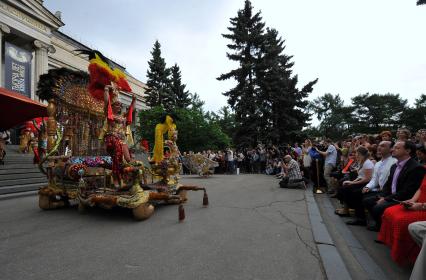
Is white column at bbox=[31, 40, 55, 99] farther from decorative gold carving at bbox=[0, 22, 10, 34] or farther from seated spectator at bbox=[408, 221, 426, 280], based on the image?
seated spectator at bbox=[408, 221, 426, 280]

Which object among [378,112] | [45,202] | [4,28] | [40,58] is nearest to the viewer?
[45,202]

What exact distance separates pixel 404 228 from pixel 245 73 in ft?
84.7

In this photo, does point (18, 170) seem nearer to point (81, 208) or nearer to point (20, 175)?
point (20, 175)

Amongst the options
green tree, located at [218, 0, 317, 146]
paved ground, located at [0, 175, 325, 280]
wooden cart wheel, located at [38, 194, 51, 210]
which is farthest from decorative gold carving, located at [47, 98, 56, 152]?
green tree, located at [218, 0, 317, 146]

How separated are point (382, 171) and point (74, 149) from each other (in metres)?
7.71

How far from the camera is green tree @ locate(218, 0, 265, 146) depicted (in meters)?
27.3

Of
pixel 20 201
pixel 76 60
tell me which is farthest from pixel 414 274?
pixel 76 60

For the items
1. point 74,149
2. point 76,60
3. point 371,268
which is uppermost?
point 76,60

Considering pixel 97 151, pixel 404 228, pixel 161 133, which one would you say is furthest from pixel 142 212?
pixel 404 228

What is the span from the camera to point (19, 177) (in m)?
11.4

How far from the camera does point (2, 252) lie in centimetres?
396

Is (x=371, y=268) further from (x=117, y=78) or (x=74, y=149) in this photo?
(x=74, y=149)

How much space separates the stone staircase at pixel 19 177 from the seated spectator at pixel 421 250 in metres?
11.0

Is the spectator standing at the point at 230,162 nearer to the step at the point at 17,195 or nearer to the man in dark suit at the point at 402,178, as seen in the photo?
the step at the point at 17,195
